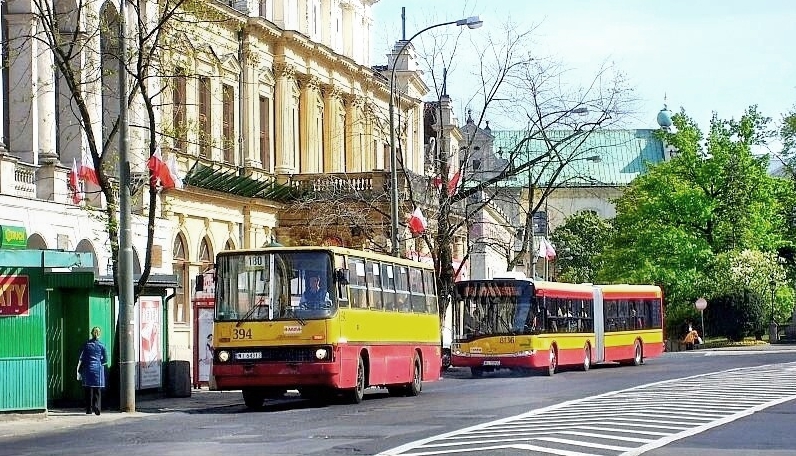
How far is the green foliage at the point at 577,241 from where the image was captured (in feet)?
419

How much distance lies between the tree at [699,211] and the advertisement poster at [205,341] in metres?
53.7

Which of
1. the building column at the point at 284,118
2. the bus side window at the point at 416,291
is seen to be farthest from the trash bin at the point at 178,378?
the building column at the point at 284,118

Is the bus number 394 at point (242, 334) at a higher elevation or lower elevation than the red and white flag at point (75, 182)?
lower

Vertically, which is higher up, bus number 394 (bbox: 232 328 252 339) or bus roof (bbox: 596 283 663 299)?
bus roof (bbox: 596 283 663 299)

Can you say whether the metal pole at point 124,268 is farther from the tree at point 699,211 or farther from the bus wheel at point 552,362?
the tree at point 699,211

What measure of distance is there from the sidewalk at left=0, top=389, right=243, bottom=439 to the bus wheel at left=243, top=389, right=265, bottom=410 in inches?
40.4

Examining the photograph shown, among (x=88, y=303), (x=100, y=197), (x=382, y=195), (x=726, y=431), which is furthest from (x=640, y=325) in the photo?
(x=726, y=431)

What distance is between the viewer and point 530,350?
47156 millimetres

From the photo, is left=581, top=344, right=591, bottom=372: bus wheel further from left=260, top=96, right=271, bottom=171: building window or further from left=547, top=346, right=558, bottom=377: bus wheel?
left=260, top=96, right=271, bottom=171: building window

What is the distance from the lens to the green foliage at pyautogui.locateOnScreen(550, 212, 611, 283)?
128 meters

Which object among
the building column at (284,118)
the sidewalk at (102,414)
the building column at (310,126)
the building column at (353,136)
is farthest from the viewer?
the building column at (353,136)

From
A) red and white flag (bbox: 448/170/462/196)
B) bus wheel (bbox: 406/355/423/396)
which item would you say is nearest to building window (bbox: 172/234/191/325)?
red and white flag (bbox: 448/170/462/196)

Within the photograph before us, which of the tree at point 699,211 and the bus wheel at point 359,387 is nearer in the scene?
the bus wheel at point 359,387

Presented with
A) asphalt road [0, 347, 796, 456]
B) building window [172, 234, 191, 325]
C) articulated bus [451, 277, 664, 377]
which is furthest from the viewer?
building window [172, 234, 191, 325]
